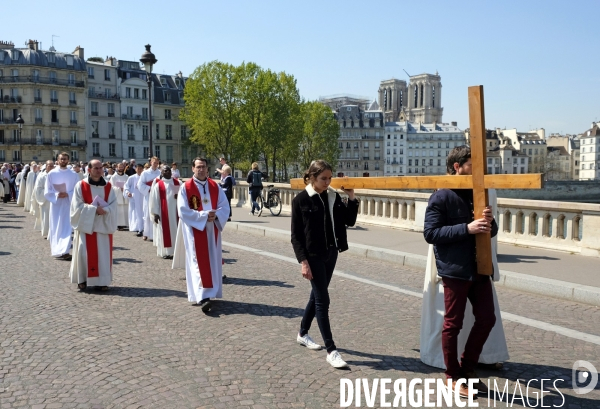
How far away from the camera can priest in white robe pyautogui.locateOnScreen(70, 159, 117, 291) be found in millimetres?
9039

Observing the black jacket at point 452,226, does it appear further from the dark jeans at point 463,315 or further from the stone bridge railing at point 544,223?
the stone bridge railing at point 544,223

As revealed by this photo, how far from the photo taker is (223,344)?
6.23 metres

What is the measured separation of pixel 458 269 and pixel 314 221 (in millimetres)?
1419

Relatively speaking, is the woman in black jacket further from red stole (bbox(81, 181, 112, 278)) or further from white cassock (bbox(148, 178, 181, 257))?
white cassock (bbox(148, 178, 181, 257))

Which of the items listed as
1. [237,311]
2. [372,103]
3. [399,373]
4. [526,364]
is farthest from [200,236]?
[372,103]

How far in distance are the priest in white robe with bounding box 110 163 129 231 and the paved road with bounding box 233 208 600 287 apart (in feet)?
23.0

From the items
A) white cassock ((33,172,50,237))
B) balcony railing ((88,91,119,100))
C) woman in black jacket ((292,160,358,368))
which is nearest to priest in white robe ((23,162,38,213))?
white cassock ((33,172,50,237))

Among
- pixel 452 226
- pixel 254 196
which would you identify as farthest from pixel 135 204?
pixel 452 226

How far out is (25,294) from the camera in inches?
340

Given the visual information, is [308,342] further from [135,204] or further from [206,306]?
[135,204]

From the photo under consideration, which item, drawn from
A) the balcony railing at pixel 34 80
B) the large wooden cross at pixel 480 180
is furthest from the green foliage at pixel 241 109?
the large wooden cross at pixel 480 180

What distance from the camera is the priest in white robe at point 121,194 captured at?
60.0 feet

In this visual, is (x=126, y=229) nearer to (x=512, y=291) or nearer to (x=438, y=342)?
(x=512, y=291)

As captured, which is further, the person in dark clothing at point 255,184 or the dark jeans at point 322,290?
the person in dark clothing at point 255,184
